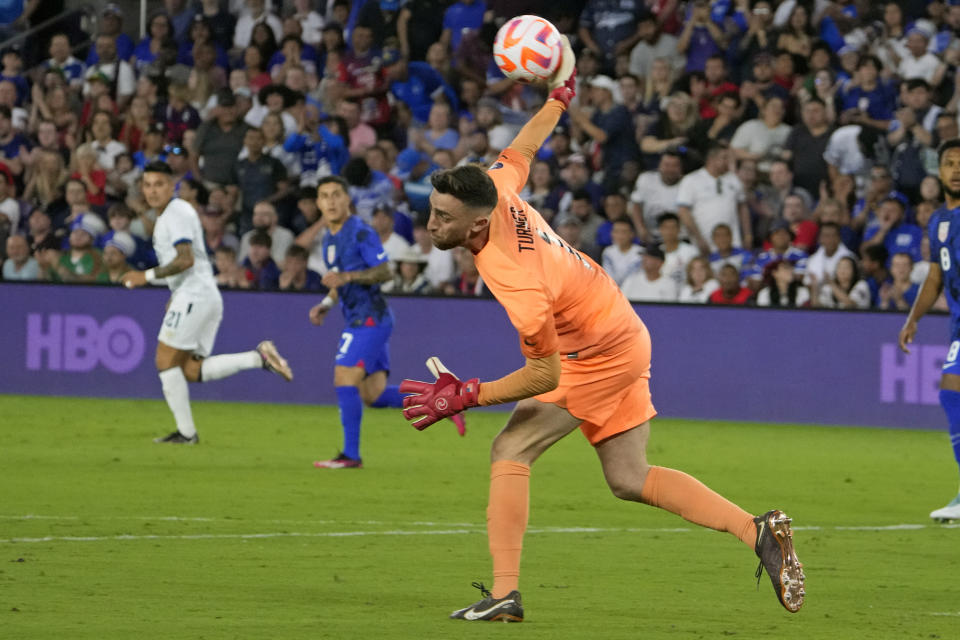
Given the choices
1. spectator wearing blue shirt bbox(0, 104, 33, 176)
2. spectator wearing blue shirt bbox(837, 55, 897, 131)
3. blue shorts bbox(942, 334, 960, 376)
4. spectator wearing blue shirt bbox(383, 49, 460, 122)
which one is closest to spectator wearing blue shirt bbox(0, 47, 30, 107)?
spectator wearing blue shirt bbox(0, 104, 33, 176)

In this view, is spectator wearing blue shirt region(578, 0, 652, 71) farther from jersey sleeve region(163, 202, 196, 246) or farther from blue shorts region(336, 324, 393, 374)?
blue shorts region(336, 324, 393, 374)

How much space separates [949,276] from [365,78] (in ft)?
40.5

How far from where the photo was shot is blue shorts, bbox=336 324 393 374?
12547 mm

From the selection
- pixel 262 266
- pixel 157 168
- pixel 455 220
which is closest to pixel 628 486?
pixel 455 220

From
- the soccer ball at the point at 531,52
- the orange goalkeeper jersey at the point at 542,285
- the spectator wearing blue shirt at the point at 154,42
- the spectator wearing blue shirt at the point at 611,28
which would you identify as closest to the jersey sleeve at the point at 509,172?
the orange goalkeeper jersey at the point at 542,285

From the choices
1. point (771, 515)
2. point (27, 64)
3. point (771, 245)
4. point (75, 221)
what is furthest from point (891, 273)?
point (27, 64)

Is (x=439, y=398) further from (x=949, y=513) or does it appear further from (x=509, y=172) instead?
(x=949, y=513)

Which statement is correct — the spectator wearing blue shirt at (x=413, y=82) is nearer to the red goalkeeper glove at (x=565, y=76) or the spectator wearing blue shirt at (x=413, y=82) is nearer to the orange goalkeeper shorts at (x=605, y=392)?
the red goalkeeper glove at (x=565, y=76)

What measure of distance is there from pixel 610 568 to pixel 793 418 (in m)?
9.56

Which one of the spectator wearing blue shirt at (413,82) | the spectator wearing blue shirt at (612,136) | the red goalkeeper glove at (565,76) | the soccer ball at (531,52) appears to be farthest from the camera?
the spectator wearing blue shirt at (413,82)

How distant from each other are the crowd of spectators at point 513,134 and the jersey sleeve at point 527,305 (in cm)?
1153

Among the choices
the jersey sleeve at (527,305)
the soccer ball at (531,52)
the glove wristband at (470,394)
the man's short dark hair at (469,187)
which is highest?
the soccer ball at (531,52)

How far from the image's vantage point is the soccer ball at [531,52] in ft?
26.0

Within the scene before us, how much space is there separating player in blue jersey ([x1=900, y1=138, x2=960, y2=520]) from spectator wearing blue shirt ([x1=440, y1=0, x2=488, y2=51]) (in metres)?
12.0
